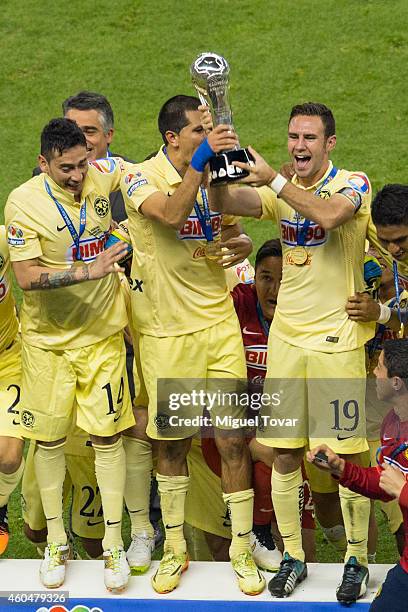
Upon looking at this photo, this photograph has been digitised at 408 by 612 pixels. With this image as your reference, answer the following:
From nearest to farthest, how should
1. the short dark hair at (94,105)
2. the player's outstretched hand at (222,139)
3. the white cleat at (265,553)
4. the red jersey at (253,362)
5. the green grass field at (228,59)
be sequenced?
the player's outstretched hand at (222,139), the white cleat at (265,553), the red jersey at (253,362), the short dark hair at (94,105), the green grass field at (228,59)

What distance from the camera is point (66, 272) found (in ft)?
23.4

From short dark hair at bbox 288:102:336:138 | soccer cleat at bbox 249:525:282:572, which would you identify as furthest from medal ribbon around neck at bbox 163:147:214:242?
soccer cleat at bbox 249:525:282:572

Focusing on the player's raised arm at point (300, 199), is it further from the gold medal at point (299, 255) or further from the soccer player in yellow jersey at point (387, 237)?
the gold medal at point (299, 255)

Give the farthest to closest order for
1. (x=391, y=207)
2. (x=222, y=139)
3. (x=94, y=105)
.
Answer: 1. (x=94, y=105)
2. (x=391, y=207)
3. (x=222, y=139)

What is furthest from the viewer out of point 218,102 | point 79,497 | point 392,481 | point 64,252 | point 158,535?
point 158,535

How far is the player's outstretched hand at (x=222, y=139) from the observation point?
6.79 metres

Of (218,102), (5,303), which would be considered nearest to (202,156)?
(218,102)

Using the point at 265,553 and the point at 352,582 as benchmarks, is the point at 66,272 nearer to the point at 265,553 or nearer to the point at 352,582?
the point at 265,553

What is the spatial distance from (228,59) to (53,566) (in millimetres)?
7431

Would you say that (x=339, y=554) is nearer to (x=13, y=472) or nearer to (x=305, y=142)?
(x=13, y=472)

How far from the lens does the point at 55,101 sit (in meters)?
13.6

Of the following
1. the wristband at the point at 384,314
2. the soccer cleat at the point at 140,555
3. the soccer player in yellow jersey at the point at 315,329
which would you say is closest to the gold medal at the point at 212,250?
the soccer player in yellow jersey at the point at 315,329

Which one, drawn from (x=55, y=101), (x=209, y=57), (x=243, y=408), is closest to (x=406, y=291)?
(x=243, y=408)

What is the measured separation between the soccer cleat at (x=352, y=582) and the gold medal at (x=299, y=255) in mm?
1596
